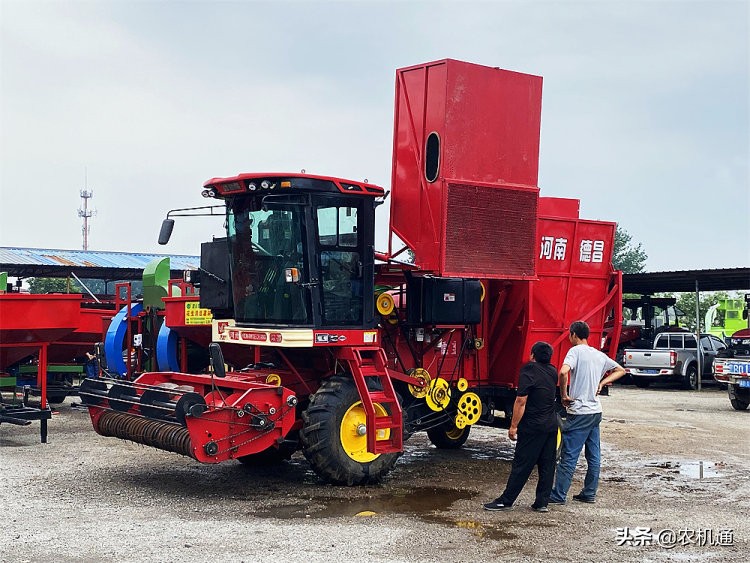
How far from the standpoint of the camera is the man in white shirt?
344 inches

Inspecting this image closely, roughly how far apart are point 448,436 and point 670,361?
14.4m

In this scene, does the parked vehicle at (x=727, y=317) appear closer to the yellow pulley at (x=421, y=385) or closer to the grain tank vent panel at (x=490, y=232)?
the grain tank vent panel at (x=490, y=232)

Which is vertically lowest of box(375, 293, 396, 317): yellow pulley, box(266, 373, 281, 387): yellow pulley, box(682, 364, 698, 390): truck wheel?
box(682, 364, 698, 390): truck wheel

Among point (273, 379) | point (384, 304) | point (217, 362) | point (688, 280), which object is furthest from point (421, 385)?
point (688, 280)

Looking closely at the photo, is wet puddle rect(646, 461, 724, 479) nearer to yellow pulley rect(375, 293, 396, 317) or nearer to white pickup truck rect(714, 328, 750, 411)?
yellow pulley rect(375, 293, 396, 317)

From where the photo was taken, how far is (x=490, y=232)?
34.1 feet

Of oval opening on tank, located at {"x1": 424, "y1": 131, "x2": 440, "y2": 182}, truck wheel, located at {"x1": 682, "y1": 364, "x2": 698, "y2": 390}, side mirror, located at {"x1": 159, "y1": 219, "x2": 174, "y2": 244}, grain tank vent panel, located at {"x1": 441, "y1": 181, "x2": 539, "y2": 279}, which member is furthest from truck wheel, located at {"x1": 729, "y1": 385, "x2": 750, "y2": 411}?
side mirror, located at {"x1": 159, "y1": 219, "x2": 174, "y2": 244}

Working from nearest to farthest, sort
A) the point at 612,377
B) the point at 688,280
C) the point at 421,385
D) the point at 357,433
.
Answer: the point at 612,377, the point at 357,433, the point at 421,385, the point at 688,280

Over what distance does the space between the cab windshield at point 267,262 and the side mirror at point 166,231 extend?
657 mm

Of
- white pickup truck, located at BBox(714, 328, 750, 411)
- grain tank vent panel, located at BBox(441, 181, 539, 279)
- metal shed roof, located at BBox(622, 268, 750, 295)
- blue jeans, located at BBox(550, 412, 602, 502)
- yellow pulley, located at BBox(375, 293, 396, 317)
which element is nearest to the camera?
blue jeans, located at BBox(550, 412, 602, 502)

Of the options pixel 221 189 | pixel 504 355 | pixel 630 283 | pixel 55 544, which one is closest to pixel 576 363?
pixel 504 355

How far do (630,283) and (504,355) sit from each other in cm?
1755

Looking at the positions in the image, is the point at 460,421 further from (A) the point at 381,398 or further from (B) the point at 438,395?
(A) the point at 381,398

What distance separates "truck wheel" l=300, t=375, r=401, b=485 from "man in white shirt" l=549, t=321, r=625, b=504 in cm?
186
